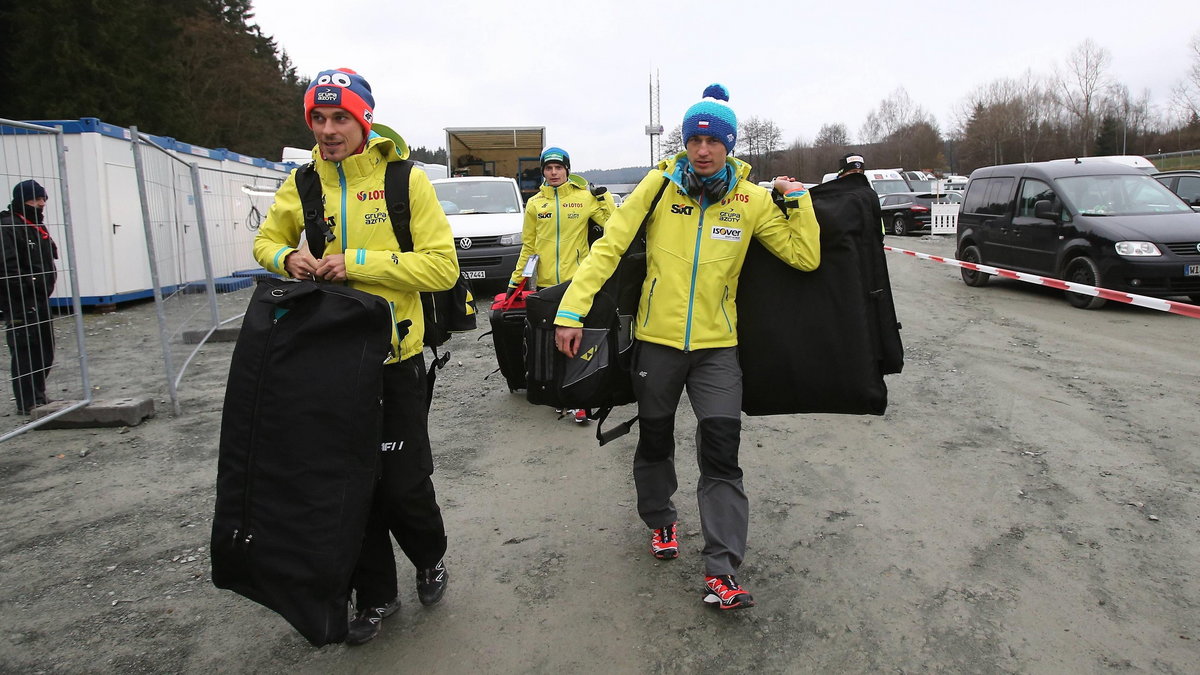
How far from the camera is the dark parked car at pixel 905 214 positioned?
79.1ft

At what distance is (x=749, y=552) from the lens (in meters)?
3.62

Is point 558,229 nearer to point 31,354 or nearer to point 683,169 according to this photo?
point 683,169

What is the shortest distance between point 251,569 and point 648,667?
1.38 m

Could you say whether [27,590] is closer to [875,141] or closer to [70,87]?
[70,87]

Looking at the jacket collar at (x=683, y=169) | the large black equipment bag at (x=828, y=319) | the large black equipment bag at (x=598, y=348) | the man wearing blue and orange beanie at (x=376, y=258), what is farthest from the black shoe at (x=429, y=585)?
the jacket collar at (x=683, y=169)

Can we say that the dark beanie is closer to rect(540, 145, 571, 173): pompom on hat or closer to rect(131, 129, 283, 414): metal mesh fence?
rect(131, 129, 283, 414): metal mesh fence

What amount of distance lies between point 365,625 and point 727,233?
6.91 feet

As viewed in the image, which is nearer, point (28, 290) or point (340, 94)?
point (340, 94)

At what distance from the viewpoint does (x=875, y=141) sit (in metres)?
88.0

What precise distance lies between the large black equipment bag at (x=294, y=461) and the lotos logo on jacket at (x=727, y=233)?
148 cm

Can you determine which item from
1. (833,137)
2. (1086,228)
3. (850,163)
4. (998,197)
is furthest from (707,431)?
(833,137)

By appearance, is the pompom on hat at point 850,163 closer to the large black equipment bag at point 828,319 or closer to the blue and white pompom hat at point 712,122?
the large black equipment bag at point 828,319

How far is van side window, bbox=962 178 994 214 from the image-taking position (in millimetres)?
12620

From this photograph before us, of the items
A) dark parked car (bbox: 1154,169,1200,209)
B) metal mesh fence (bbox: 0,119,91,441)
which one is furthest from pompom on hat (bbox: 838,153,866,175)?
dark parked car (bbox: 1154,169,1200,209)
